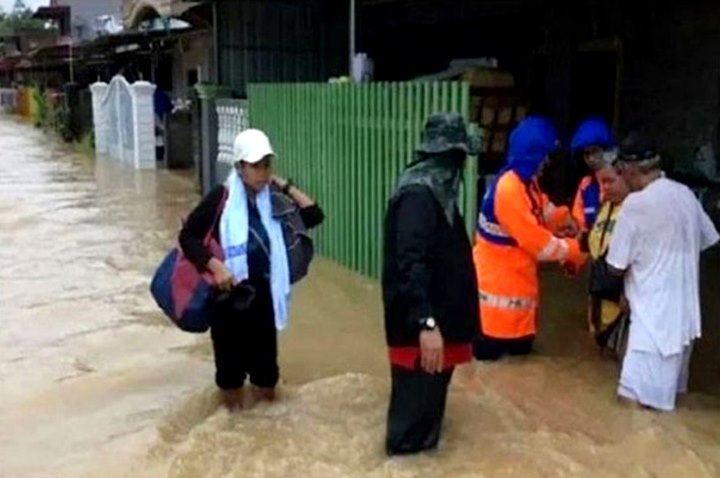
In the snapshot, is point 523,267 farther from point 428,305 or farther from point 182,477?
point 182,477

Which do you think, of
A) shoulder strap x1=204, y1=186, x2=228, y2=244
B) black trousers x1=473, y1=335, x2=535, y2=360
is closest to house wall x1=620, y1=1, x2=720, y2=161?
black trousers x1=473, y1=335, x2=535, y2=360

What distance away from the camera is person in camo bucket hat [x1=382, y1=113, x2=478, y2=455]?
386cm

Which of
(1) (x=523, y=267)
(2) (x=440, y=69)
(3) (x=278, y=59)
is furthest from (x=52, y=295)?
(2) (x=440, y=69)

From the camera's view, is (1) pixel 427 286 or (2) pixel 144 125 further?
(2) pixel 144 125

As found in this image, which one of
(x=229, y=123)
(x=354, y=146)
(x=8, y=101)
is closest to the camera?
(x=354, y=146)

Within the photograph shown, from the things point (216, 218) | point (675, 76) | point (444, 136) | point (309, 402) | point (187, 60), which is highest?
point (187, 60)

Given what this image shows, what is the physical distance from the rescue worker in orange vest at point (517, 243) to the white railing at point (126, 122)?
13.9 meters

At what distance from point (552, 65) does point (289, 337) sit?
18.5 feet

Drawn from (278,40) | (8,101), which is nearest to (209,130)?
(278,40)

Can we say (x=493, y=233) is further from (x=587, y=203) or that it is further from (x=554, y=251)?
(x=587, y=203)

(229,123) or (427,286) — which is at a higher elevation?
(229,123)

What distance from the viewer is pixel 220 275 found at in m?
4.43

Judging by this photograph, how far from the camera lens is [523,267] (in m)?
5.19

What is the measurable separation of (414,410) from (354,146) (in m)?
4.12
